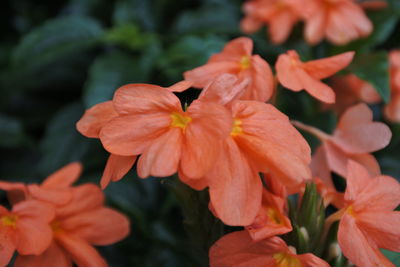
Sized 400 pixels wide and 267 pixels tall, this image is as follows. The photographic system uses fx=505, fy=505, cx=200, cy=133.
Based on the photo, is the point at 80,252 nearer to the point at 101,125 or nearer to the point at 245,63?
the point at 101,125

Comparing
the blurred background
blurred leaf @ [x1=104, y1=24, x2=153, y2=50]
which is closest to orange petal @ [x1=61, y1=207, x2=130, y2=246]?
the blurred background

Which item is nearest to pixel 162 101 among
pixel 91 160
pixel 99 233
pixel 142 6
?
pixel 99 233

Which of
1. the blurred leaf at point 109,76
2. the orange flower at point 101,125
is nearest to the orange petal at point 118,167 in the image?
the orange flower at point 101,125

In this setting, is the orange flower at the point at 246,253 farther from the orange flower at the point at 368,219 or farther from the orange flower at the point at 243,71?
the orange flower at the point at 243,71

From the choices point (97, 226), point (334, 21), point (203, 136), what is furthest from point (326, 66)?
point (334, 21)

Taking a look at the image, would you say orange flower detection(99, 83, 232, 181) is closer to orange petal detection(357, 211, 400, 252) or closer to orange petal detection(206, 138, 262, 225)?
orange petal detection(206, 138, 262, 225)

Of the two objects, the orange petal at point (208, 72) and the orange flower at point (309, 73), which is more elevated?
the orange petal at point (208, 72)
